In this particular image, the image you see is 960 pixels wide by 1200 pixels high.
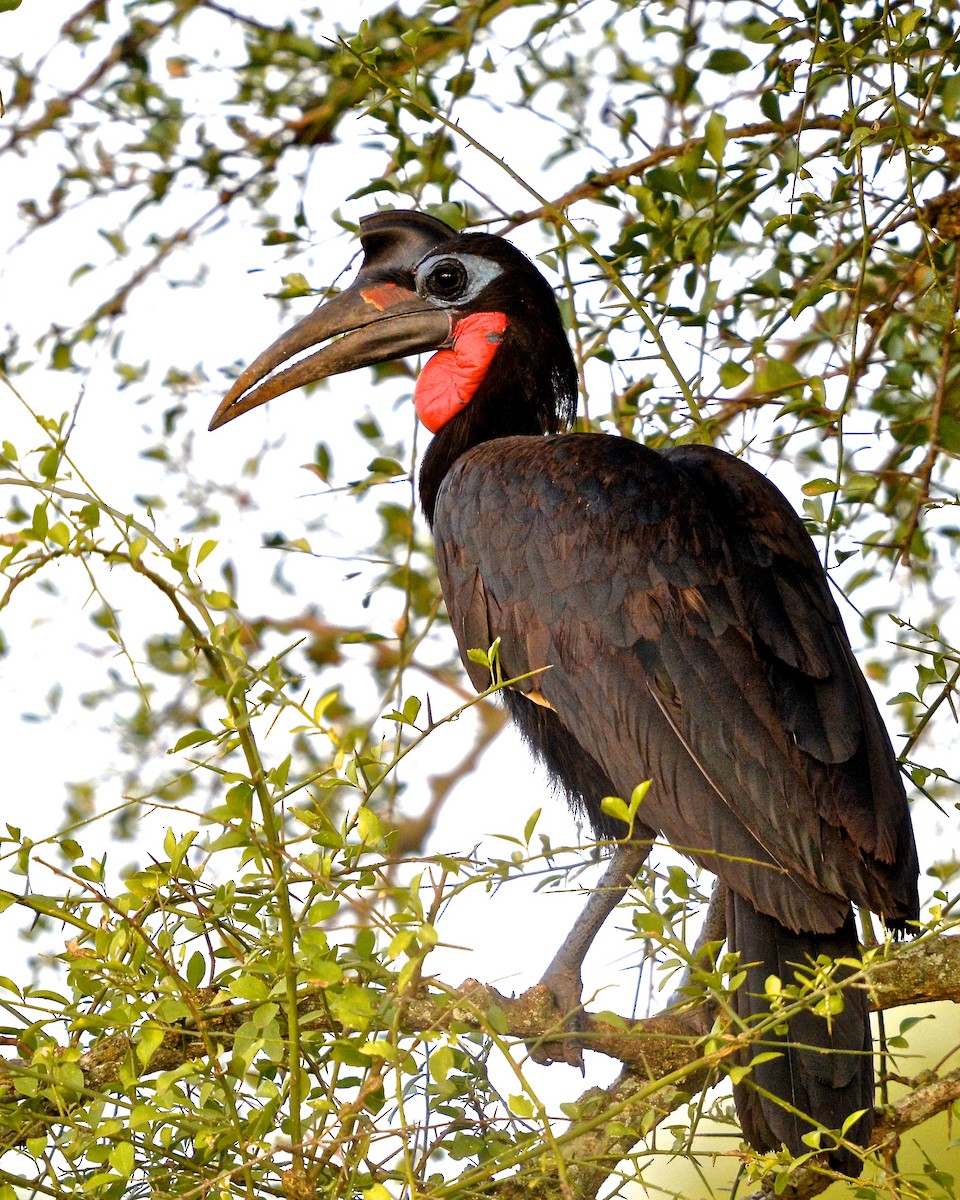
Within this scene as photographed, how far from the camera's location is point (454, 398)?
3.10 m

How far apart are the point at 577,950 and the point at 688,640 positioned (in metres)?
0.67

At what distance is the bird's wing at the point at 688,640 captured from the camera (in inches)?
86.7

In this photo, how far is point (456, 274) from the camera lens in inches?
124

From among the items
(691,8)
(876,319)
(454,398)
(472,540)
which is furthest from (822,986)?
(691,8)

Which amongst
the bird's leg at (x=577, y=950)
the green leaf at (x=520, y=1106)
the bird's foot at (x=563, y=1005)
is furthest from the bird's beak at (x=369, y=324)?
the green leaf at (x=520, y=1106)

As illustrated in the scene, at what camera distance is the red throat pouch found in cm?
309

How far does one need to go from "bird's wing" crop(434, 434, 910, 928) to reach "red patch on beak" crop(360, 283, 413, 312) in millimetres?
603

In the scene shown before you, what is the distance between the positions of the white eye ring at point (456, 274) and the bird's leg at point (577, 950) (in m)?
1.24

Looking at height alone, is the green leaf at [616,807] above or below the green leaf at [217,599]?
below

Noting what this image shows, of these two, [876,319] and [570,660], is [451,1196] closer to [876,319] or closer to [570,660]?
[570,660]

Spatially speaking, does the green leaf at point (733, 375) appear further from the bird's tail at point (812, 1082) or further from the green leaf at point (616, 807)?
the green leaf at point (616, 807)

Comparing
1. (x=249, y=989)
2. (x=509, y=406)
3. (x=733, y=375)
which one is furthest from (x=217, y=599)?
(x=509, y=406)

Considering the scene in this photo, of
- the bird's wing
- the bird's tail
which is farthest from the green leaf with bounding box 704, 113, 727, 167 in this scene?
the bird's tail

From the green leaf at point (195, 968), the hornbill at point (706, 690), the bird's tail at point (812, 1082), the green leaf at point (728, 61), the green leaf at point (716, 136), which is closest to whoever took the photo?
the green leaf at point (195, 968)
